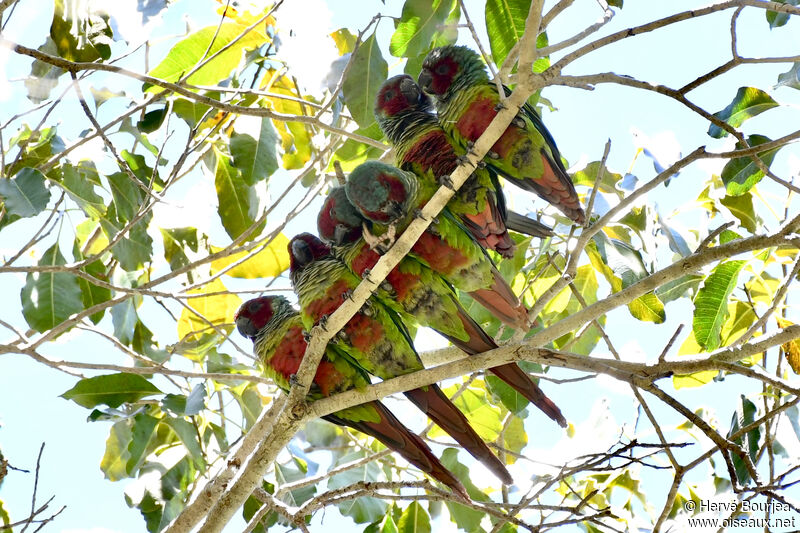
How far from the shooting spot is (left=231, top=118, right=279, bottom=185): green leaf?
3.15 m

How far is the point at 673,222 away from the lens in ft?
10.8

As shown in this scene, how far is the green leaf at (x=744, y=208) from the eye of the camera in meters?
3.06

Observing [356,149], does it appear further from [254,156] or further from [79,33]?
[79,33]

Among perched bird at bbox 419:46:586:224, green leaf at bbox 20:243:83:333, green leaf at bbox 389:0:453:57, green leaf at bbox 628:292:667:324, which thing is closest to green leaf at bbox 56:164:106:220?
green leaf at bbox 20:243:83:333

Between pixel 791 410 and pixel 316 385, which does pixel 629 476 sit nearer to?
pixel 791 410

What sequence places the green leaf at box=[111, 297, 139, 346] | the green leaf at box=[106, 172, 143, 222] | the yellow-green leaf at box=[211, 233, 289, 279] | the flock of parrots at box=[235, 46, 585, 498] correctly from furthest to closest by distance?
the yellow-green leaf at box=[211, 233, 289, 279]
the green leaf at box=[111, 297, 139, 346]
the green leaf at box=[106, 172, 143, 222]
the flock of parrots at box=[235, 46, 585, 498]

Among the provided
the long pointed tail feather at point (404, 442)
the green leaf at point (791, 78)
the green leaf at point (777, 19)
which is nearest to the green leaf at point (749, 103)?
the green leaf at point (791, 78)

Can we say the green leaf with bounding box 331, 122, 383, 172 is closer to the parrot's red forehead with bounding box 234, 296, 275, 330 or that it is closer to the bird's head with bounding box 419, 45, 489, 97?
the bird's head with bounding box 419, 45, 489, 97

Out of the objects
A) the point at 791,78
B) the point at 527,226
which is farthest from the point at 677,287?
the point at 791,78

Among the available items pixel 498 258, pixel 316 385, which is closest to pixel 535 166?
pixel 498 258

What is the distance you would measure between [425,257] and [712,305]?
112cm

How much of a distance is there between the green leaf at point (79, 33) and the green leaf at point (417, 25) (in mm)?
1119

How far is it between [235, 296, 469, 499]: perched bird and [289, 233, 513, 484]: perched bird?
9cm

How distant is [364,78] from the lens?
292 centimetres
